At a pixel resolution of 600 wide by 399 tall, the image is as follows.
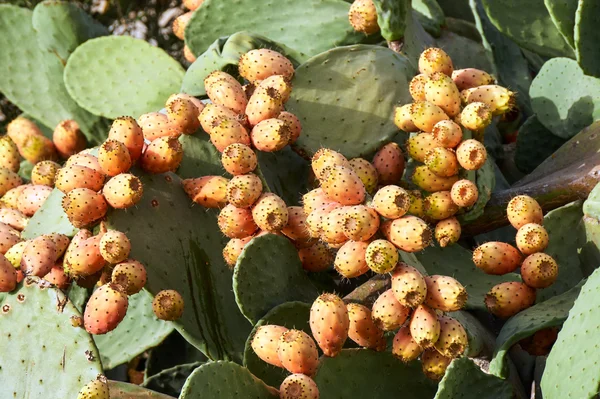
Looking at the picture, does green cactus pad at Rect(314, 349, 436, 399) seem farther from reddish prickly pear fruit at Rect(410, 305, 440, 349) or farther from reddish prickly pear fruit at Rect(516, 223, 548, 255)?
reddish prickly pear fruit at Rect(516, 223, 548, 255)

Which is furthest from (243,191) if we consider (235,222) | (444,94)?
(444,94)

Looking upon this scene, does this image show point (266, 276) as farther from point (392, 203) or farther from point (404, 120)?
point (404, 120)

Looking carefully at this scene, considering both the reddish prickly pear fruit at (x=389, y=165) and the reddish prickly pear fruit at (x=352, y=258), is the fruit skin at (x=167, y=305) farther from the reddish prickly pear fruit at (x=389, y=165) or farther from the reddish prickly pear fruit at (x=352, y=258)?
the reddish prickly pear fruit at (x=389, y=165)

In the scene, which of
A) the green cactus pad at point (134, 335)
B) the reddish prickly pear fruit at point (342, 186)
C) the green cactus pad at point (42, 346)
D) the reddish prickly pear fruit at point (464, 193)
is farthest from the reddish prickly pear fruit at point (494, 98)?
the green cactus pad at point (42, 346)

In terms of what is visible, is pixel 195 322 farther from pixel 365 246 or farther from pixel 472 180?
pixel 472 180

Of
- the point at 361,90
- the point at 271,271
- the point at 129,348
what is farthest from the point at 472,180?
the point at 129,348

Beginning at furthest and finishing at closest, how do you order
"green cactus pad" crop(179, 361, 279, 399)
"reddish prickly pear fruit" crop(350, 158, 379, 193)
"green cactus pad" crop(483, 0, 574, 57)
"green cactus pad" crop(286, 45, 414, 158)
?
"green cactus pad" crop(483, 0, 574, 57) → "green cactus pad" crop(286, 45, 414, 158) → "reddish prickly pear fruit" crop(350, 158, 379, 193) → "green cactus pad" crop(179, 361, 279, 399)

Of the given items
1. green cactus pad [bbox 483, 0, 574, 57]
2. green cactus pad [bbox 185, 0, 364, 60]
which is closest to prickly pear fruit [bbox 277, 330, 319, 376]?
green cactus pad [bbox 185, 0, 364, 60]
